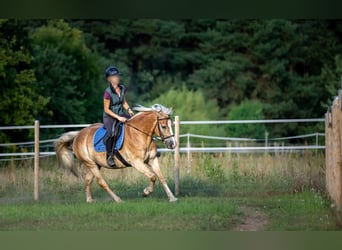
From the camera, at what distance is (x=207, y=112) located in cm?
2484

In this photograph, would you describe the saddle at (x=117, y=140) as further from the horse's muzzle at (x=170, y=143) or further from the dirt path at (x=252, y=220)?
the dirt path at (x=252, y=220)

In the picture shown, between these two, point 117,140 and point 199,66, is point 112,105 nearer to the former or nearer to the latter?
point 117,140

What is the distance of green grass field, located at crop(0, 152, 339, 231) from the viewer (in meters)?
10.3

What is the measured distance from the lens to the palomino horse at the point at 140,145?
11.0 metres

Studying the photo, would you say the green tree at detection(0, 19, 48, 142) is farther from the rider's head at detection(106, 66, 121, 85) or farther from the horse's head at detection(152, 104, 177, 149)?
the horse's head at detection(152, 104, 177, 149)

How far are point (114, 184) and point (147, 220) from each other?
10.0ft

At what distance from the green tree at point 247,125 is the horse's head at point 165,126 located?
41.3 ft

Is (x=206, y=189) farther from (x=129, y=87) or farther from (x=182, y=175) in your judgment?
(x=129, y=87)

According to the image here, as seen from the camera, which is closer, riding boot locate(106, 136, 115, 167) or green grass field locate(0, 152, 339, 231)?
green grass field locate(0, 152, 339, 231)

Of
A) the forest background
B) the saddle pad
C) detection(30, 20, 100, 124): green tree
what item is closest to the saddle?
the saddle pad

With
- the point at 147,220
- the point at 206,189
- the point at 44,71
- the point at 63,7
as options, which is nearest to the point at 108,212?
the point at 147,220

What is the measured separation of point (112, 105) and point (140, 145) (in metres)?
0.64

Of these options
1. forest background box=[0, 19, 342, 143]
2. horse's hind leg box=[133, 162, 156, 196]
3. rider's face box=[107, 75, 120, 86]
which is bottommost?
horse's hind leg box=[133, 162, 156, 196]

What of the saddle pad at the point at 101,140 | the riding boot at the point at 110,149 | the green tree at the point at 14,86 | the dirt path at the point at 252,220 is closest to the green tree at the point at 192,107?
the green tree at the point at 14,86
